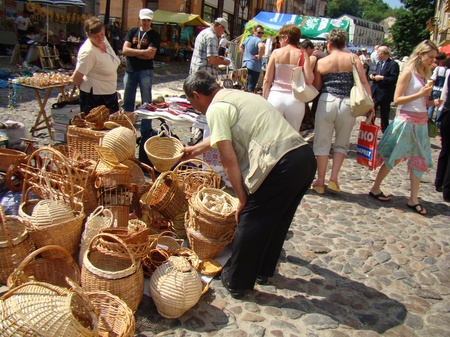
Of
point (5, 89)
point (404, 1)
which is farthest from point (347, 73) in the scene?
point (404, 1)

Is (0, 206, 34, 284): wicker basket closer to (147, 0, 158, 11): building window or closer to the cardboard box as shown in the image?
the cardboard box

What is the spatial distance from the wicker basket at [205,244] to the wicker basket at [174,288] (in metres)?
0.46

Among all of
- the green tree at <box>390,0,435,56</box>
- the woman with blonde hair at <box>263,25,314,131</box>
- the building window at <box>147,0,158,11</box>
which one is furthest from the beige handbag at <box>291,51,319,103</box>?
Answer: the green tree at <box>390,0,435,56</box>

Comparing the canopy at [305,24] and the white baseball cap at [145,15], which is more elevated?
the canopy at [305,24]

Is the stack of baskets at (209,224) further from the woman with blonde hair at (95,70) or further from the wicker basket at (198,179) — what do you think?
the woman with blonde hair at (95,70)

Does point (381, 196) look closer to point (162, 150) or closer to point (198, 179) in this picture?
point (198, 179)

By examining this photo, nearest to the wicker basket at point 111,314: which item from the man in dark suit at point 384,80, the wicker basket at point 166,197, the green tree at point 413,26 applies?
the wicker basket at point 166,197

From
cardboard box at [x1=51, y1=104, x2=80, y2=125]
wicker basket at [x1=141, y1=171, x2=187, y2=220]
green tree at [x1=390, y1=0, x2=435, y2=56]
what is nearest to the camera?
wicker basket at [x1=141, y1=171, x2=187, y2=220]

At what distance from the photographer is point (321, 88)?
5465 millimetres

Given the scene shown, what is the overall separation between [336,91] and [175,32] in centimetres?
2256

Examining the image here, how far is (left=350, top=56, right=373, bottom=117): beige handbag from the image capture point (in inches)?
198

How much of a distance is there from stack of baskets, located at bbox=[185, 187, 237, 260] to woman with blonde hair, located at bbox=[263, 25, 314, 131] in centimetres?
224

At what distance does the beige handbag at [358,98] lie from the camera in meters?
5.02

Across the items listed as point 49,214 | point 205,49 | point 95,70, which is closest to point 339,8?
point 205,49
